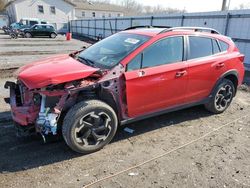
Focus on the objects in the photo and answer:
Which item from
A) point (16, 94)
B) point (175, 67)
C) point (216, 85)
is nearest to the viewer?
point (16, 94)

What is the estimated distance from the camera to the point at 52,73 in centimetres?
350

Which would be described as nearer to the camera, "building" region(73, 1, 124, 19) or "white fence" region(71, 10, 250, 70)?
"white fence" region(71, 10, 250, 70)

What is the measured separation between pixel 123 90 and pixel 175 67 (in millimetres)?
1086

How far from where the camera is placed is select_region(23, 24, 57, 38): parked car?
27.3 meters

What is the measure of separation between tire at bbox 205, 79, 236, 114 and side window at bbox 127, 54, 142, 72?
2.05m

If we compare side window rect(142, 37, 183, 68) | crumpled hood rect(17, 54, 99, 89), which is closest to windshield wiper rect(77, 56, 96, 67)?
crumpled hood rect(17, 54, 99, 89)

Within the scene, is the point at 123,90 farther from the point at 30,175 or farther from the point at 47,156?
the point at 30,175

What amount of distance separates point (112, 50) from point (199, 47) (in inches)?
67.0

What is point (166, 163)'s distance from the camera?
3625 mm

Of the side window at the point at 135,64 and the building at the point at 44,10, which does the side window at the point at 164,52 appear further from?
the building at the point at 44,10

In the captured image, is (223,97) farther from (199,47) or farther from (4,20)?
(4,20)

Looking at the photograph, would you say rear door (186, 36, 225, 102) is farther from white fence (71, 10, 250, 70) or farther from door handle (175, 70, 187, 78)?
white fence (71, 10, 250, 70)

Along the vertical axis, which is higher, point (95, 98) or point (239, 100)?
point (95, 98)

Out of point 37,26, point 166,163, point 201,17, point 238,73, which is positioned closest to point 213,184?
point 166,163
